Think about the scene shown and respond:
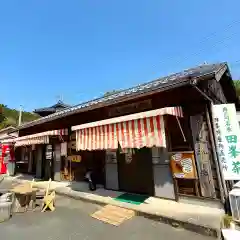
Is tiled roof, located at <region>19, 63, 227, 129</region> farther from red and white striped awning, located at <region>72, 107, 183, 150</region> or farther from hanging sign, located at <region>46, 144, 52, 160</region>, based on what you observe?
hanging sign, located at <region>46, 144, 52, 160</region>

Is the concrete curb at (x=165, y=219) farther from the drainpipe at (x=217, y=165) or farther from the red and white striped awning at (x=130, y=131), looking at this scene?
the red and white striped awning at (x=130, y=131)

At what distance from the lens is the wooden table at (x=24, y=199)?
21.6 feet

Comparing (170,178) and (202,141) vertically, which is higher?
(202,141)

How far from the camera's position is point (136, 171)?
7.65 metres

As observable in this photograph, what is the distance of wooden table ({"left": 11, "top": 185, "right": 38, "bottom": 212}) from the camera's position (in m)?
6.58

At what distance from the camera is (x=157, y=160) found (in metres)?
6.97

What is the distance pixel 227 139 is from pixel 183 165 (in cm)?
156

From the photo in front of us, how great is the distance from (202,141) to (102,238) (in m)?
4.04

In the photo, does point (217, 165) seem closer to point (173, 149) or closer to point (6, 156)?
point (173, 149)

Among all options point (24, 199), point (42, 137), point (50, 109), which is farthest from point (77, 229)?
point (50, 109)

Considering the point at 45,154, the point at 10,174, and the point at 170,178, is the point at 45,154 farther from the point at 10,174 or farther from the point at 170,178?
the point at 170,178

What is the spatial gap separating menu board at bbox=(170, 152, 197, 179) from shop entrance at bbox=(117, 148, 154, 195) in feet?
3.34

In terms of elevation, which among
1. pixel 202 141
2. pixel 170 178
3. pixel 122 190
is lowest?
pixel 122 190

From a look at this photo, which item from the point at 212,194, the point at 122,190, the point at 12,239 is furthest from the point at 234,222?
the point at 12,239
